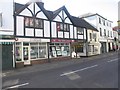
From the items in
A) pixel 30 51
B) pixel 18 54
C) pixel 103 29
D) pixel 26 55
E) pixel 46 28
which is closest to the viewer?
pixel 18 54

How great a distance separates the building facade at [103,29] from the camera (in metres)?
41.4

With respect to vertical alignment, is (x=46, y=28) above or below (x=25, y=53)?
above

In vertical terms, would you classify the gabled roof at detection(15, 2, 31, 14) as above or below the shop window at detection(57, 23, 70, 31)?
above

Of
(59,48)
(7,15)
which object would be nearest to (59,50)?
(59,48)

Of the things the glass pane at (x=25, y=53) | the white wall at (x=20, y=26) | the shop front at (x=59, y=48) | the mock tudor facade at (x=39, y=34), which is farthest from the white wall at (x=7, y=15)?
the shop front at (x=59, y=48)

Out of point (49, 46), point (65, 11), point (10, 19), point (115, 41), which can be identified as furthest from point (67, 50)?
point (115, 41)

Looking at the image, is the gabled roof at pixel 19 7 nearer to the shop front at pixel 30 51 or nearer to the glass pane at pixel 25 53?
the shop front at pixel 30 51

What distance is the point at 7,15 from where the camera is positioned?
1986 cm

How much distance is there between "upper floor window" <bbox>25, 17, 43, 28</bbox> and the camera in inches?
861

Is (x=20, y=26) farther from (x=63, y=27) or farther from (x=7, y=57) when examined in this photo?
(x=63, y=27)

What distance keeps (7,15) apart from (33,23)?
149 inches

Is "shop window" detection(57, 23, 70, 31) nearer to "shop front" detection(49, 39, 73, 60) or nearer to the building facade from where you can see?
"shop front" detection(49, 39, 73, 60)

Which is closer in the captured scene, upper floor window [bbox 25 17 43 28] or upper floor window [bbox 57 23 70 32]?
upper floor window [bbox 25 17 43 28]

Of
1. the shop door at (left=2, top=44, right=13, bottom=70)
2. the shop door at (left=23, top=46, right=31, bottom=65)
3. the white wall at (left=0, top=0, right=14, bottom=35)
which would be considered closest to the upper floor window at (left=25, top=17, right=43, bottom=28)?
the white wall at (left=0, top=0, right=14, bottom=35)
